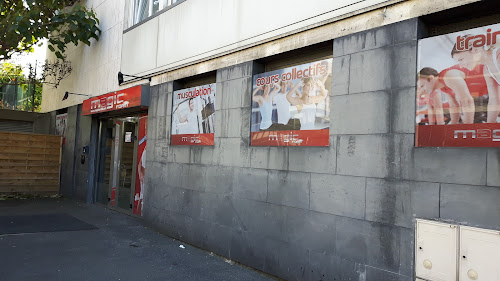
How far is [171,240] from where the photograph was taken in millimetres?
7414

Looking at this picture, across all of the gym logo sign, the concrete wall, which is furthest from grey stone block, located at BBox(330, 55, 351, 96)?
the gym logo sign

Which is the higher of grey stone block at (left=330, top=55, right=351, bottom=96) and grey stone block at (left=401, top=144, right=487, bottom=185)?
grey stone block at (left=330, top=55, right=351, bottom=96)

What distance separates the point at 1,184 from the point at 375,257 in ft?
42.4

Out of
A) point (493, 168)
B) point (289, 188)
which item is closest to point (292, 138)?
point (289, 188)

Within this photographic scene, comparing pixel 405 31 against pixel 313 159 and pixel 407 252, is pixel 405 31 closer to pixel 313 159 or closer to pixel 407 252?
pixel 313 159

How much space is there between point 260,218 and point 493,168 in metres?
3.16

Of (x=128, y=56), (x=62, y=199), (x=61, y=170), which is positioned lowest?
(x=62, y=199)

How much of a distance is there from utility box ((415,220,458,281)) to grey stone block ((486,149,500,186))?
55 cm

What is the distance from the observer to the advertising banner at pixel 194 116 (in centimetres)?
696

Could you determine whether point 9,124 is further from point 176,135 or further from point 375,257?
point 375,257

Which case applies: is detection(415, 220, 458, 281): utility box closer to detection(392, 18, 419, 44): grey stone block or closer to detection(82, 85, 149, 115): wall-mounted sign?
detection(392, 18, 419, 44): grey stone block

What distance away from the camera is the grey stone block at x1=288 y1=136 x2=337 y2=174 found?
4.71 meters

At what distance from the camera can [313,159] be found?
493 cm

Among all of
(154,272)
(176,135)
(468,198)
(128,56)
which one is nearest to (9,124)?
(128,56)
